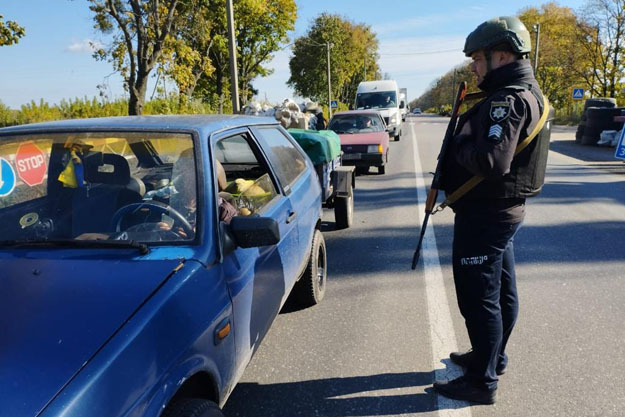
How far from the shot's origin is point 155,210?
2.28 metres

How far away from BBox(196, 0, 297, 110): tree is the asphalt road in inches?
1082

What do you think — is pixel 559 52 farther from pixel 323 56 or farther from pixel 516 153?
pixel 516 153

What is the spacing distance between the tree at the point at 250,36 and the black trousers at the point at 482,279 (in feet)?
98.1

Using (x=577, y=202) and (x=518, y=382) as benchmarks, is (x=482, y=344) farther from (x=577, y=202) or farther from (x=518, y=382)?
(x=577, y=202)

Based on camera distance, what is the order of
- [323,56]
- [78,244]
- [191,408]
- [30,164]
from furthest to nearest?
[323,56] < [30,164] < [78,244] < [191,408]

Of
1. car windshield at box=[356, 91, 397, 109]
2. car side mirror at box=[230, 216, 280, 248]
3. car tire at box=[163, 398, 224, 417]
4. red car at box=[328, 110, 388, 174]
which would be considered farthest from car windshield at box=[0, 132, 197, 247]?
car windshield at box=[356, 91, 397, 109]

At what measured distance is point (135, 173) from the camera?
2.69m

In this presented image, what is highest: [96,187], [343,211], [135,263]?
[96,187]

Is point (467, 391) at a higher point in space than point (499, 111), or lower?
lower

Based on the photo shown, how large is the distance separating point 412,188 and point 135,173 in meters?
7.78

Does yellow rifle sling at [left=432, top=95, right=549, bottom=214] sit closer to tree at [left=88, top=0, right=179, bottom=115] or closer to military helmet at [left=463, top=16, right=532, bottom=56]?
military helmet at [left=463, top=16, right=532, bottom=56]

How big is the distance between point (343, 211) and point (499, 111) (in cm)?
434

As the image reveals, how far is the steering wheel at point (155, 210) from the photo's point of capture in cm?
217

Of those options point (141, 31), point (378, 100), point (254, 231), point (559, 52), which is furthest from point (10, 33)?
point (559, 52)
